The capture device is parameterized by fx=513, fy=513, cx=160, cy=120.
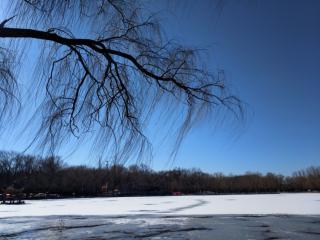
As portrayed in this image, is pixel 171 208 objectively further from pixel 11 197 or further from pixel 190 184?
pixel 190 184

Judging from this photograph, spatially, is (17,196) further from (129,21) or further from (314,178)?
(314,178)

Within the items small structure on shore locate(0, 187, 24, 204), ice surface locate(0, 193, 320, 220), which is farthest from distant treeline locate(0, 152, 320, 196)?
ice surface locate(0, 193, 320, 220)

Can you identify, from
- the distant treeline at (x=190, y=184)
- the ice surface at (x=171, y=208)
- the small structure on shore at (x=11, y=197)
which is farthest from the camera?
the distant treeline at (x=190, y=184)

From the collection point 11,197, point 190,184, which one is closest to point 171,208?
point 11,197

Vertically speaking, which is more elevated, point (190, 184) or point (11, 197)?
point (190, 184)

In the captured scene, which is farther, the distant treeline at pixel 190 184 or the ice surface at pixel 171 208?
the distant treeline at pixel 190 184

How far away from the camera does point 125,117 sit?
623 cm

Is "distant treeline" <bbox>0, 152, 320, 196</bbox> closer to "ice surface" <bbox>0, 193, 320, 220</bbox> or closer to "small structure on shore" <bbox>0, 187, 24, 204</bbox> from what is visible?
"small structure on shore" <bbox>0, 187, 24, 204</bbox>

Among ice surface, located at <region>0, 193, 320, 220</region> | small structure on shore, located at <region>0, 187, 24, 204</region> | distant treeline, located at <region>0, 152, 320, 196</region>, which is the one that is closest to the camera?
ice surface, located at <region>0, 193, 320, 220</region>

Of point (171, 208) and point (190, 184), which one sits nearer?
point (171, 208)

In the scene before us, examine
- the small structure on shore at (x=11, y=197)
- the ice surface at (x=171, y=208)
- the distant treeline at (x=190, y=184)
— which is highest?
the distant treeline at (x=190, y=184)

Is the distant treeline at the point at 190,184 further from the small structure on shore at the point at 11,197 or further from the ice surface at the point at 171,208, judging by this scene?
the ice surface at the point at 171,208

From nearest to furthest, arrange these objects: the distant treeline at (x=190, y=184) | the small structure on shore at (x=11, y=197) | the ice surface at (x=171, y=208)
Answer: the ice surface at (x=171, y=208)
the small structure on shore at (x=11, y=197)
the distant treeline at (x=190, y=184)

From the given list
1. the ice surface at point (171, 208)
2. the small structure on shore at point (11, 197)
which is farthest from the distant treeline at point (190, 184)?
the ice surface at point (171, 208)
